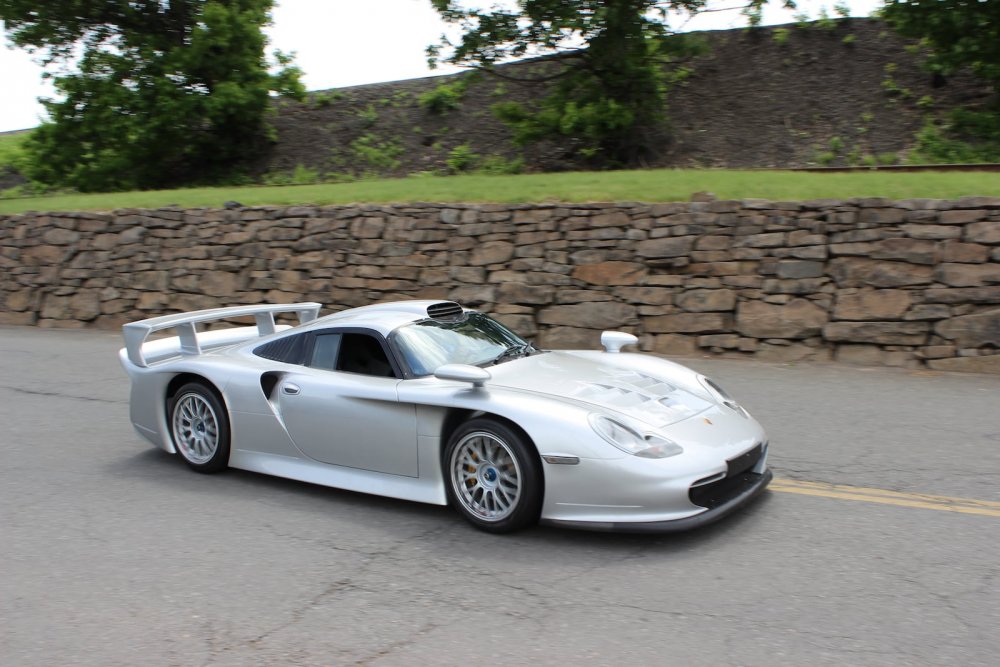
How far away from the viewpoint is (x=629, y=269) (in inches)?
444

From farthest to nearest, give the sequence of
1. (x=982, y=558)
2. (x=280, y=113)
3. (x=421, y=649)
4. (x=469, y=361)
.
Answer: (x=280, y=113), (x=469, y=361), (x=982, y=558), (x=421, y=649)

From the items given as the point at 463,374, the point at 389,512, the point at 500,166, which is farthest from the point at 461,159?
the point at 463,374

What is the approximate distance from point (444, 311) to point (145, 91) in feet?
72.4

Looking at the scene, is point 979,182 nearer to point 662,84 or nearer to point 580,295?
point 580,295

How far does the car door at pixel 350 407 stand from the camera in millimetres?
5004

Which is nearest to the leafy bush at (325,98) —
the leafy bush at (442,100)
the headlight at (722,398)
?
the leafy bush at (442,100)

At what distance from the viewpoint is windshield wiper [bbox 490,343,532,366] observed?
18.1ft

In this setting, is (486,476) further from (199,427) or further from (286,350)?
(199,427)

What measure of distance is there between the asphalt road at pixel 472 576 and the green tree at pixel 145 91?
20257 millimetres

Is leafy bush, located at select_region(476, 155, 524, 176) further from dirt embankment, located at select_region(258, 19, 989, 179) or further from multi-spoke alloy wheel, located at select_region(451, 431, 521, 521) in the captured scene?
multi-spoke alloy wheel, located at select_region(451, 431, 521, 521)

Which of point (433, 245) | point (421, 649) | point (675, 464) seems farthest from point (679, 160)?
point (421, 649)

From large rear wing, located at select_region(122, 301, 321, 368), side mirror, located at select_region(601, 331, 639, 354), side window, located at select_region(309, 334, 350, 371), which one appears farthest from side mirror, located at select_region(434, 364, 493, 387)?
large rear wing, located at select_region(122, 301, 321, 368)

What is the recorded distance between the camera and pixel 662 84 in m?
21.1

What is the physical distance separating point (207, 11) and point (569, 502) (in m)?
23.2
